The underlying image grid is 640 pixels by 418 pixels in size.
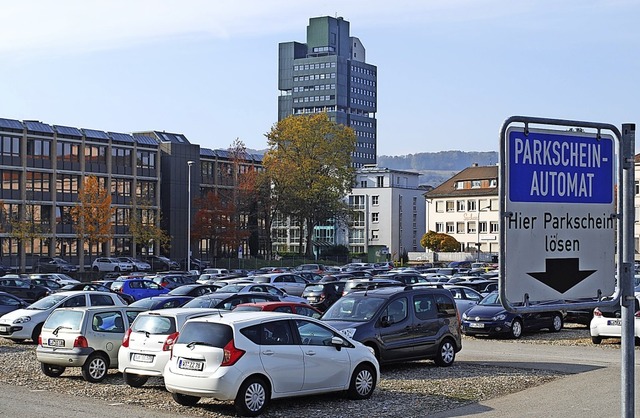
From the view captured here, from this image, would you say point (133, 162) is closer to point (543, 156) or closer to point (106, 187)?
point (106, 187)

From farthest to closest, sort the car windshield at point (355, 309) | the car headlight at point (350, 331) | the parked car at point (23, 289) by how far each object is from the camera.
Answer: the parked car at point (23, 289), the car windshield at point (355, 309), the car headlight at point (350, 331)

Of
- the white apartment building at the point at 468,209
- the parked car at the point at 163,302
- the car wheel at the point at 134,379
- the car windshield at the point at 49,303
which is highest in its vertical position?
the white apartment building at the point at 468,209

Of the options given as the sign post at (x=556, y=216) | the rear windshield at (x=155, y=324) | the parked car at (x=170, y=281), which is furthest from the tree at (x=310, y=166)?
the sign post at (x=556, y=216)

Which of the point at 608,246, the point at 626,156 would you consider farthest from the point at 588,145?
the point at 608,246

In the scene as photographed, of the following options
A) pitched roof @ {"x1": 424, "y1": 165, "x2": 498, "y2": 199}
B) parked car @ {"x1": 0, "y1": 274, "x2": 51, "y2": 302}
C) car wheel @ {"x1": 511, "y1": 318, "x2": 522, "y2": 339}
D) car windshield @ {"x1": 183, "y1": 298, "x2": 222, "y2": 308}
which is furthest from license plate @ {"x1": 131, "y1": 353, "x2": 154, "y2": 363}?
pitched roof @ {"x1": 424, "y1": 165, "x2": 498, "y2": 199}

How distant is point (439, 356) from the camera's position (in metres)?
20.9

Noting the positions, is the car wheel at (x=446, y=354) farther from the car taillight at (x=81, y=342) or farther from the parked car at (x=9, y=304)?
the parked car at (x=9, y=304)

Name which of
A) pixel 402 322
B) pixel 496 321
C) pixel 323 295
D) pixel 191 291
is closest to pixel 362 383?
pixel 402 322

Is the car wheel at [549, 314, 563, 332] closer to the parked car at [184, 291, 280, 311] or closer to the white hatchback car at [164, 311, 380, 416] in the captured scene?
the parked car at [184, 291, 280, 311]

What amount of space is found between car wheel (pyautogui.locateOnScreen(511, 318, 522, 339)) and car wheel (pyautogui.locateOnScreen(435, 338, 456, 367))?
7553 millimetres

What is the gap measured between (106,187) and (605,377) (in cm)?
7486

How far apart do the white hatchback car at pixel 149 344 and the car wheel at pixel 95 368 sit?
1.46 meters

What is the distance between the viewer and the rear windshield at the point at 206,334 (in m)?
14.6

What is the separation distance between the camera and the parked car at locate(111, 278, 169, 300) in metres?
40.9
